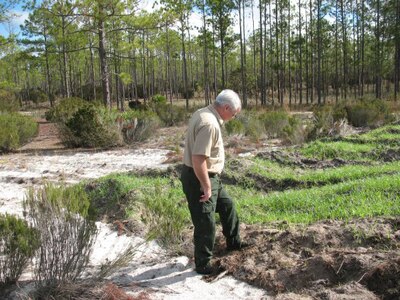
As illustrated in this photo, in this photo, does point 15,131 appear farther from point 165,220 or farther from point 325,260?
point 325,260

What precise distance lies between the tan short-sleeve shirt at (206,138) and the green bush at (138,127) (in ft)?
34.3

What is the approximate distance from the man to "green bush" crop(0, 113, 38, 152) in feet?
33.5

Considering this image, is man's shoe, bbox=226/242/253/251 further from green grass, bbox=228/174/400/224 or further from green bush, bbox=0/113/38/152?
green bush, bbox=0/113/38/152

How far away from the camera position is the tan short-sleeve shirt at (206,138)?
12.4ft

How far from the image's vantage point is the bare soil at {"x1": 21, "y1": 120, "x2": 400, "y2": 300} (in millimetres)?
3566

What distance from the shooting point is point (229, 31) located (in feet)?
103

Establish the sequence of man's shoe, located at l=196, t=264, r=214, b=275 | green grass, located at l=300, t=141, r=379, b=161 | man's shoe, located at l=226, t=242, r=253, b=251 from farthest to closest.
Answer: green grass, located at l=300, t=141, r=379, b=161 < man's shoe, located at l=226, t=242, r=253, b=251 < man's shoe, located at l=196, t=264, r=214, b=275

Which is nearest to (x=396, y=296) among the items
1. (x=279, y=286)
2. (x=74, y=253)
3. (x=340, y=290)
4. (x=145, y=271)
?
(x=340, y=290)

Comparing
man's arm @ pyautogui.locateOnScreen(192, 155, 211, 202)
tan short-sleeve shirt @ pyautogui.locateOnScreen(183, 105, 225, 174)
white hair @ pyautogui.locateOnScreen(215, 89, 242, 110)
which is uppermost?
white hair @ pyautogui.locateOnScreen(215, 89, 242, 110)

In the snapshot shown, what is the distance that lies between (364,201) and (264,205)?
1.39 meters

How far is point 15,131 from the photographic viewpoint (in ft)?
42.7

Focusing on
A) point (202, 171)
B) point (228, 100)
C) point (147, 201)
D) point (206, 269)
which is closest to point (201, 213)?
point (202, 171)

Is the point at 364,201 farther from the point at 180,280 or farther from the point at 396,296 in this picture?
the point at 180,280

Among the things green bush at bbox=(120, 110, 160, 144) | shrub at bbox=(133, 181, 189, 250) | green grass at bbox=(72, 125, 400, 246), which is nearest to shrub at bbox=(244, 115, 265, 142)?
green bush at bbox=(120, 110, 160, 144)
